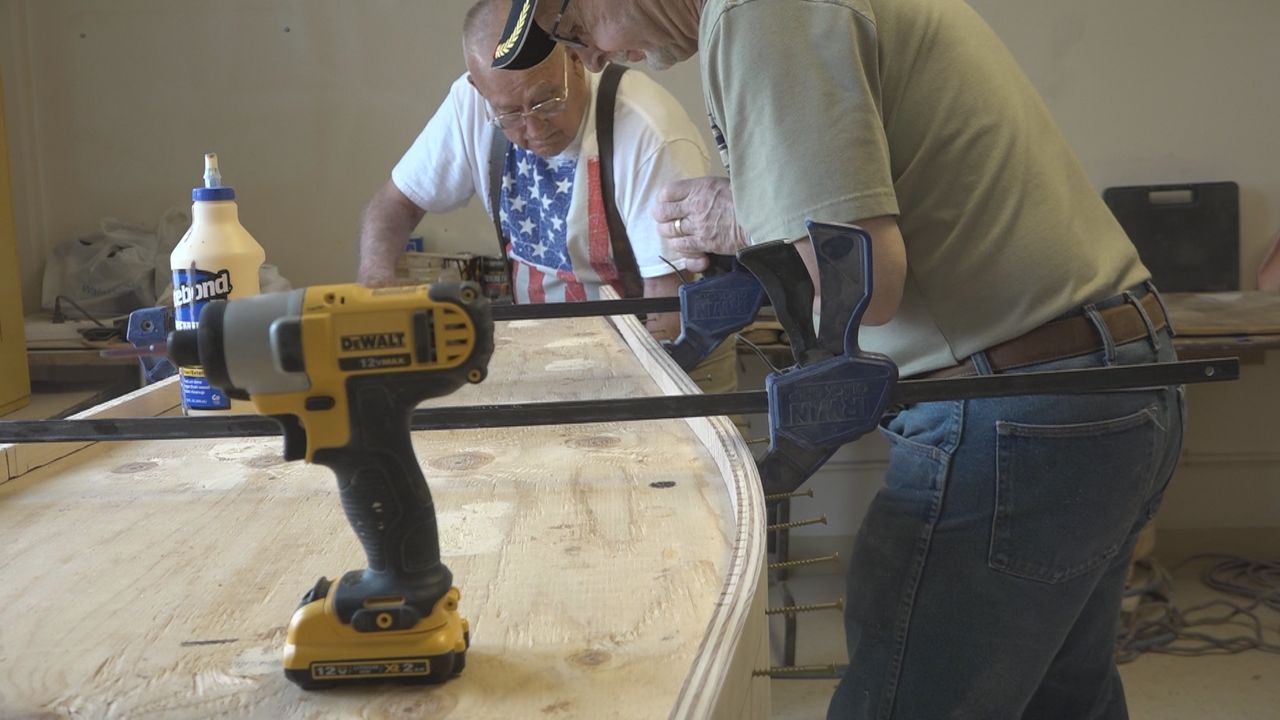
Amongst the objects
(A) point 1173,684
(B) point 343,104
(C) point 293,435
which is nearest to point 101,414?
(C) point 293,435

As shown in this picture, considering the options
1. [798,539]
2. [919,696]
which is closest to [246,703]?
[919,696]

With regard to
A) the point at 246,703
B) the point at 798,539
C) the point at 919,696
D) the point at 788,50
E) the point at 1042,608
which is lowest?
the point at 798,539

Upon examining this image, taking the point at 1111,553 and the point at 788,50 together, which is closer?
the point at 788,50

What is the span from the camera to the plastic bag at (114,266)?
4289mm

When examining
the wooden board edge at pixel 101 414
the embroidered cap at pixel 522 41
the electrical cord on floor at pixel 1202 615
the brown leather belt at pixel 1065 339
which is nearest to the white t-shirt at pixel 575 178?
the embroidered cap at pixel 522 41

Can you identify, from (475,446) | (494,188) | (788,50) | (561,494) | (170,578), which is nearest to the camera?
(170,578)

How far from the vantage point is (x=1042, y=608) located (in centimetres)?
154

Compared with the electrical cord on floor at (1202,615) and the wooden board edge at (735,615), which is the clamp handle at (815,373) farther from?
the electrical cord on floor at (1202,615)

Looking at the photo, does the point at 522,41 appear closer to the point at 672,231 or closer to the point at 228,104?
the point at 672,231

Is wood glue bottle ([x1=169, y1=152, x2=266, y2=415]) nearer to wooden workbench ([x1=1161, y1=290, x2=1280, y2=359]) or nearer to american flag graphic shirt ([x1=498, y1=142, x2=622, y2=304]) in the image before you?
american flag graphic shirt ([x1=498, y1=142, x2=622, y2=304])

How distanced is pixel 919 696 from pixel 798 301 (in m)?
0.62

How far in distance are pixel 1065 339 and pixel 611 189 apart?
1.60 m

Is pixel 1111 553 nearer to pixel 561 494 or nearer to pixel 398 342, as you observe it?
pixel 561 494

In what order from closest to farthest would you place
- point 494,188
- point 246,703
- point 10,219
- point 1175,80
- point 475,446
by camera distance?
point 246,703 → point 475,446 → point 494,188 → point 10,219 → point 1175,80
